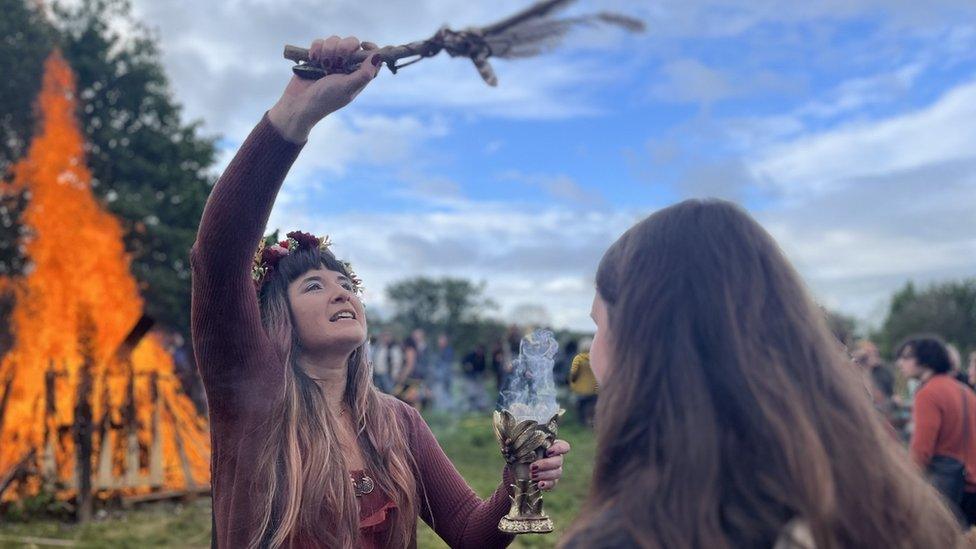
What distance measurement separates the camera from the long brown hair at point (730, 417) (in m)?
1.44

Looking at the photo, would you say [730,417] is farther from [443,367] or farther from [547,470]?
[443,367]

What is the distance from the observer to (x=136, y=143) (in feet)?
82.3

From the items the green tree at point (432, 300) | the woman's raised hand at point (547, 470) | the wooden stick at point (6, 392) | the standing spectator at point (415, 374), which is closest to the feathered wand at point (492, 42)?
the woman's raised hand at point (547, 470)

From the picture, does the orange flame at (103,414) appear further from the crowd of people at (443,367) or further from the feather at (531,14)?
the feather at (531,14)

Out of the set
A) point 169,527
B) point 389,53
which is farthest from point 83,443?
point 389,53

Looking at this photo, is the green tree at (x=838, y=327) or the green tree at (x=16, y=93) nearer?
the green tree at (x=838, y=327)

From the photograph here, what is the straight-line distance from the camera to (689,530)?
1.42 metres

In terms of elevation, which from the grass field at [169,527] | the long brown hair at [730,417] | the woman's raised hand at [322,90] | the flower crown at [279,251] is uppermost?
the woman's raised hand at [322,90]

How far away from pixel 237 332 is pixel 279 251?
52cm

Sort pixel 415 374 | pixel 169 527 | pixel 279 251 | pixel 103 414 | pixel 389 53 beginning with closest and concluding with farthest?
pixel 389 53 < pixel 279 251 < pixel 169 527 < pixel 103 414 < pixel 415 374

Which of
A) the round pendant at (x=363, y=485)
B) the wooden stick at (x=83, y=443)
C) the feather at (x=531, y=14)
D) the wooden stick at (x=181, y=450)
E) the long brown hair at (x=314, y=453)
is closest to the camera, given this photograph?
the feather at (x=531, y=14)

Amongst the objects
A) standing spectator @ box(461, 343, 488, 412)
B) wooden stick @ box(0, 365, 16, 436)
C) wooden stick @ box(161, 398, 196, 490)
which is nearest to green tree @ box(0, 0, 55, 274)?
standing spectator @ box(461, 343, 488, 412)

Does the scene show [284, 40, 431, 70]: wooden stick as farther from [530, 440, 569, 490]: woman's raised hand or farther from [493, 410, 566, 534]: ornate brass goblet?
[530, 440, 569, 490]: woman's raised hand

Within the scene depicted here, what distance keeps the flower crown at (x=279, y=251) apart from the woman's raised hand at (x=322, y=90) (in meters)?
0.63
